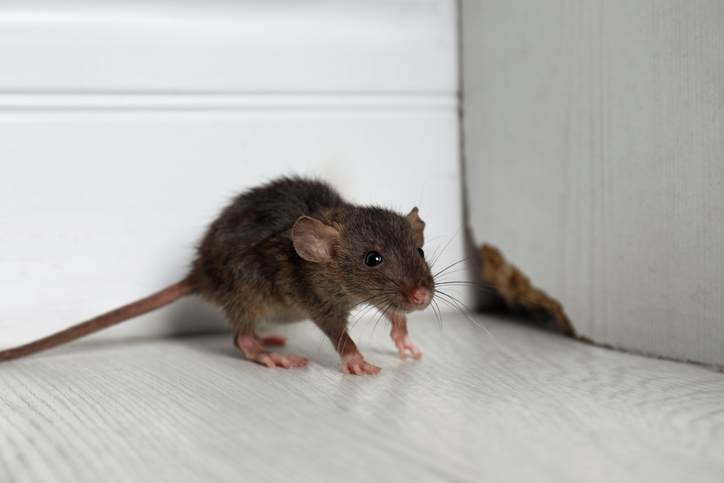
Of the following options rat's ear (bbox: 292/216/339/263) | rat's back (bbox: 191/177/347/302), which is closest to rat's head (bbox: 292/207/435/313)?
rat's ear (bbox: 292/216/339/263)

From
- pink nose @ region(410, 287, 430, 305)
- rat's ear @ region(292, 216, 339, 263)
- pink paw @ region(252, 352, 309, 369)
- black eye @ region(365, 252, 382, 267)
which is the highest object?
rat's ear @ region(292, 216, 339, 263)

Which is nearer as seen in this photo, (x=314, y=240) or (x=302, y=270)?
(x=314, y=240)

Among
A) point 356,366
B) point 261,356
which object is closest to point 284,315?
point 261,356

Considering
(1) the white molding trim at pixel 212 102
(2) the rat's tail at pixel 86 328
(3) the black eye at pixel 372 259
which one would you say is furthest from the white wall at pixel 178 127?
(3) the black eye at pixel 372 259

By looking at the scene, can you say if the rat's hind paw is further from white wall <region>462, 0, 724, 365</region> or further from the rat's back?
white wall <region>462, 0, 724, 365</region>

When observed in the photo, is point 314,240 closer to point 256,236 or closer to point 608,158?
point 256,236

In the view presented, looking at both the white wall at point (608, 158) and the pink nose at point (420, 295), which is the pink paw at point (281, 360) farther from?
the white wall at point (608, 158)
